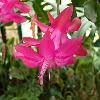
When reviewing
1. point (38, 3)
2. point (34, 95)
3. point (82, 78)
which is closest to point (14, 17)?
→ point (38, 3)

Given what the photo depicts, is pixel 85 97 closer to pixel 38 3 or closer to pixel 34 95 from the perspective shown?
pixel 34 95

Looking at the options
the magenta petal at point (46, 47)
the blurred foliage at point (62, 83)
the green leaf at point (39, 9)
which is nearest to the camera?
the magenta petal at point (46, 47)

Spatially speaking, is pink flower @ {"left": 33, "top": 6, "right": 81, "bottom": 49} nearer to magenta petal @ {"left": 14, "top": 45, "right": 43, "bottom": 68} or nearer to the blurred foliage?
magenta petal @ {"left": 14, "top": 45, "right": 43, "bottom": 68}

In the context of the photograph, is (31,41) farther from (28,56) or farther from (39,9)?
(39,9)

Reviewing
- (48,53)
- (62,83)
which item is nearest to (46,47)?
(48,53)

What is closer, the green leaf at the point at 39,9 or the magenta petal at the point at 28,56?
the magenta petal at the point at 28,56

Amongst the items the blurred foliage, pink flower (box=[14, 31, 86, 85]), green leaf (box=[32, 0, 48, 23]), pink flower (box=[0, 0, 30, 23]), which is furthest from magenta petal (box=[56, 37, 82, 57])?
the blurred foliage

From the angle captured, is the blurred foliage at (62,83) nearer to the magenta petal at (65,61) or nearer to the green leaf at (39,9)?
the green leaf at (39,9)

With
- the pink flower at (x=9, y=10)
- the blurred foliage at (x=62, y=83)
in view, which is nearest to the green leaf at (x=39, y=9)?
the pink flower at (x=9, y=10)
